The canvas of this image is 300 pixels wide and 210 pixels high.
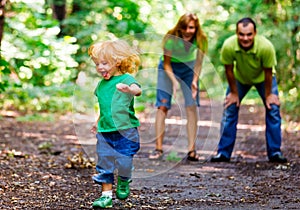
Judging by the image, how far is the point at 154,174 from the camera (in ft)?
19.5

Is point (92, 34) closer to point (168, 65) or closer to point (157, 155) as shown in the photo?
point (168, 65)

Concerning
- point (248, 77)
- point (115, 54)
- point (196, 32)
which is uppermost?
point (196, 32)

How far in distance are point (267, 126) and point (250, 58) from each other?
0.79 metres

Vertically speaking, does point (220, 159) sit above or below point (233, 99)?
below

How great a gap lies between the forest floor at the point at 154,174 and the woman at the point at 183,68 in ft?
1.19

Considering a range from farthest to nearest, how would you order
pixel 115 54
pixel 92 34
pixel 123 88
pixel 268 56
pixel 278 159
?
pixel 92 34 < pixel 278 159 < pixel 268 56 < pixel 115 54 < pixel 123 88

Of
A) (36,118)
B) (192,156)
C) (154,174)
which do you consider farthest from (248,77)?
(36,118)

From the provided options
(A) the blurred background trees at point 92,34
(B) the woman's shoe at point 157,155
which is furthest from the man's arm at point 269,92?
(A) the blurred background trees at point 92,34

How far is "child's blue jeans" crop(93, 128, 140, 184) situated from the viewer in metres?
4.33

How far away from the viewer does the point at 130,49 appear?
4.45m

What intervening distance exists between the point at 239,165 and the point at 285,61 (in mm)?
5029

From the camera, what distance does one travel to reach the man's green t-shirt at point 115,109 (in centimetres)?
430

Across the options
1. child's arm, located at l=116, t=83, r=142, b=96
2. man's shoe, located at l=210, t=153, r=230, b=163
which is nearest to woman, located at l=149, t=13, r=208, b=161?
man's shoe, located at l=210, t=153, r=230, b=163

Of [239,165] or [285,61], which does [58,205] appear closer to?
[239,165]
